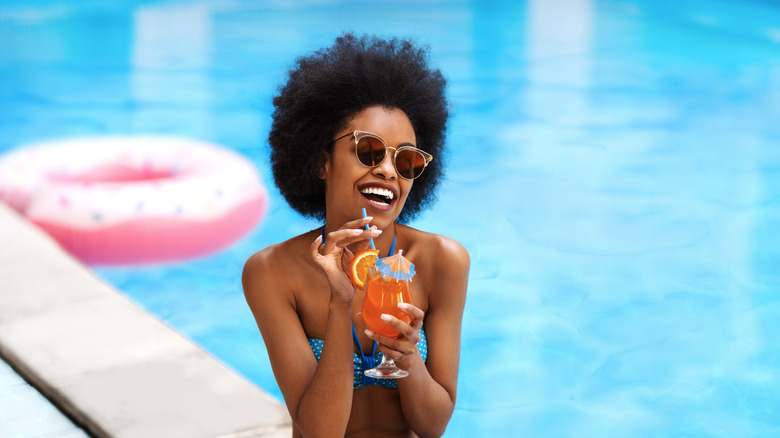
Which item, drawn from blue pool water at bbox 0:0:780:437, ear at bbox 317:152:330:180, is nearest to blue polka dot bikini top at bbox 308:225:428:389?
ear at bbox 317:152:330:180

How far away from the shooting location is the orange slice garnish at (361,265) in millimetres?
2131

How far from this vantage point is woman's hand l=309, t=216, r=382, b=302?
1.98 m

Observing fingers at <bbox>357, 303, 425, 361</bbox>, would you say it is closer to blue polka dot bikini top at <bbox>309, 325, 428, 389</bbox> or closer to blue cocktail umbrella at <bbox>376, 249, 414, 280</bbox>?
blue cocktail umbrella at <bbox>376, 249, 414, 280</bbox>

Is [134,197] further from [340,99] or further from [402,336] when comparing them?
[402,336]

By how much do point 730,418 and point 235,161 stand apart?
3730 mm

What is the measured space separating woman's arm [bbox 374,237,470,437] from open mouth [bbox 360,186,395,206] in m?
0.28

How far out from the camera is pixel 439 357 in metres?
2.33

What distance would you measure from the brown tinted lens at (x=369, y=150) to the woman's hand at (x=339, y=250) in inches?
6.8

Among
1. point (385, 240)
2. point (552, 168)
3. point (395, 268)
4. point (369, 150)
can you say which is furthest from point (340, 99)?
point (552, 168)

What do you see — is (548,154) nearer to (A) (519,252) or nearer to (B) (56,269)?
(A) (519,252)

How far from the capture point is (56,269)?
4754 mm

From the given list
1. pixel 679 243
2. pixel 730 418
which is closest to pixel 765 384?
pixel 730 418

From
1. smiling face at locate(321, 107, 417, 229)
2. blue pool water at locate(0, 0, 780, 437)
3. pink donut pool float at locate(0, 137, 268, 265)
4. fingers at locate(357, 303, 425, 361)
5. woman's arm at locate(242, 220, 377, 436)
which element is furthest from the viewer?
pink donut pool float at locate(0, 137, 268, 265)

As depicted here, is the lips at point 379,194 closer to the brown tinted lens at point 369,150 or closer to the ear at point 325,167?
the brown tinted lens at point 369,150
